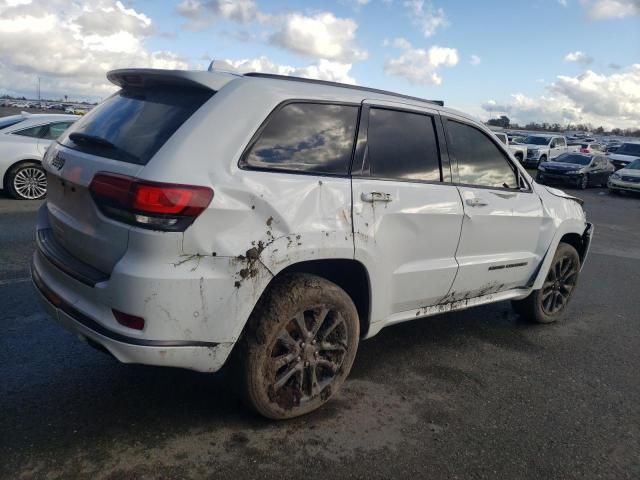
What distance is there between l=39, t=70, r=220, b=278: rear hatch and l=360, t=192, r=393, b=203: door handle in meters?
1.04

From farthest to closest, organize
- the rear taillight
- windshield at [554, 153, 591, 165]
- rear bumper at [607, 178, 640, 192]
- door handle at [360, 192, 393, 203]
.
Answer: windshield at [554, 153, 591, 165] → rear bumper at [607, 178, 640, 192] → door handle at [360, 192, 393, 203] → the rear taillight

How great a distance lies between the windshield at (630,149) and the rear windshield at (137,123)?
102 feet

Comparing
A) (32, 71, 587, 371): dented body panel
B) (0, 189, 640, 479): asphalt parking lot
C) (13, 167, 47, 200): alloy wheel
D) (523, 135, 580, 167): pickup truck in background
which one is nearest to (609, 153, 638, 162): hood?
(523, 135, 580, 167): pickup truck in background

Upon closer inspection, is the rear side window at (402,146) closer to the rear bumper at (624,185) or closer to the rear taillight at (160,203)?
the rear taillight at (160,203)

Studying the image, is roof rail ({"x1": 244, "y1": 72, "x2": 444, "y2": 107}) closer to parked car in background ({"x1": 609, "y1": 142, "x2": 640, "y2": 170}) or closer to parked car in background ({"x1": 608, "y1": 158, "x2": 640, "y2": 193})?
parked car in background ({"x1": 608, "y1": 158, "x2": 640, "y2": 193})

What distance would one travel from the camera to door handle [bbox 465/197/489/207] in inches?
157

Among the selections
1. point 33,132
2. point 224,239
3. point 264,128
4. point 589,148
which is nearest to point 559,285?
point 264,128

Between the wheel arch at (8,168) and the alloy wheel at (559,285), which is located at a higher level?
the alloy wheel at (559,285)

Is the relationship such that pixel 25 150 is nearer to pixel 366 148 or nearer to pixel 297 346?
pixel 366 148

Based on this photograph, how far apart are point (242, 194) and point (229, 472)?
136cm

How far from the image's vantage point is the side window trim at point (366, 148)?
133 inches

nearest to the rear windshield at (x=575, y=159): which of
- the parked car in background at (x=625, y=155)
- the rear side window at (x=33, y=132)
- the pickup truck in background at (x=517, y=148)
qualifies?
the pickup truck in background at (x=517, y=148)

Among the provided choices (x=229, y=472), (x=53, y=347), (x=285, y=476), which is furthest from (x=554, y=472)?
(x=53, y=347)

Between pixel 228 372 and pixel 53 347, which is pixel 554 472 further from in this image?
pixel 53 347
